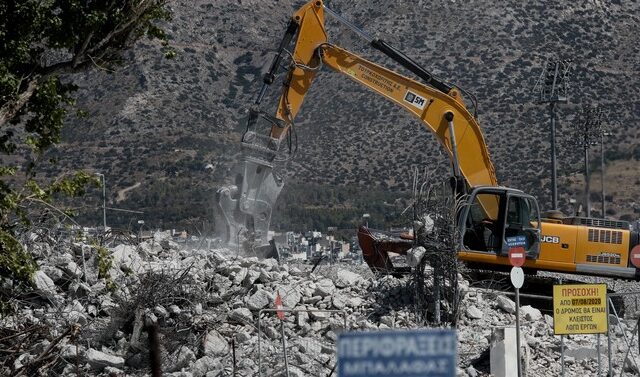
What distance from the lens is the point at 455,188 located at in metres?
25.9

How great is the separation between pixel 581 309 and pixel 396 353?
480 inches

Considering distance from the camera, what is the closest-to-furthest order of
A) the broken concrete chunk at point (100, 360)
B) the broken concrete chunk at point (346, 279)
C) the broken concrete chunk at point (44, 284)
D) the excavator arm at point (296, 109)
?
1. the broken concrete chunk at point (100, 360)
2. the broken concrete chunk at point (44, 284)
3. the broken concrete chunk at point (346, 279)
4. the excavator arm at point (296, 109)

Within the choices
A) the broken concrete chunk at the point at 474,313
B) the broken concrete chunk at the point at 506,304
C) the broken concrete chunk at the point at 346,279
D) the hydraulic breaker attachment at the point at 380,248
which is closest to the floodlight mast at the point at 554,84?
the hydraulic breaker attachment at the point at 380,248

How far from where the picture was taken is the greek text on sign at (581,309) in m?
18.0

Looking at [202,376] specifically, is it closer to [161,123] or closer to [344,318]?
[344,318]

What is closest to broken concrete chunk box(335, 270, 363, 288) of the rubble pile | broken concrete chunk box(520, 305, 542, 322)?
the rubble pile

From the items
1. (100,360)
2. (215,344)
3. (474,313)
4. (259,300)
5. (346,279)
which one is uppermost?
(346,279)

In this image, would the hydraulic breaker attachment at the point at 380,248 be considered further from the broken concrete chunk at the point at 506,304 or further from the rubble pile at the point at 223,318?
the broken concrete chunk at the point at 506,304

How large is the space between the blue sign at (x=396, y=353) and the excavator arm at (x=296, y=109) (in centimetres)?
1969

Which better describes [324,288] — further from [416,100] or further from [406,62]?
[406,62]

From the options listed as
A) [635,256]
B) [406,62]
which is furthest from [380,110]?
[635,256]

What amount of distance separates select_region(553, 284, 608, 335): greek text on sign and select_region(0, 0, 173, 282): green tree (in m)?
6.65

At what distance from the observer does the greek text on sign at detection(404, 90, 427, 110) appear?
88.3 feet

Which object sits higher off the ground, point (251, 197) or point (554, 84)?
point (554, 84)
